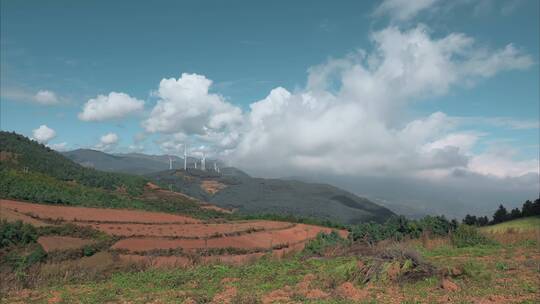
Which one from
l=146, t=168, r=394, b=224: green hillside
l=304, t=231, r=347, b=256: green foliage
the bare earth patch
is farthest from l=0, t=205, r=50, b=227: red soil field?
the bare earth patch

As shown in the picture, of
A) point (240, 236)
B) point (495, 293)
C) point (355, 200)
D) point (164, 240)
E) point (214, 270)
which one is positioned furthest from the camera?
A: point (355, 200)

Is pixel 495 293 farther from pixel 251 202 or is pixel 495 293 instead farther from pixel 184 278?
pixel 251 202

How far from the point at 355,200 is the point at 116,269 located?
117 meters

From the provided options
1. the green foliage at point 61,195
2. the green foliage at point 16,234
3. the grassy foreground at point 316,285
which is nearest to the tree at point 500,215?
the grassy foreground at point 316,285

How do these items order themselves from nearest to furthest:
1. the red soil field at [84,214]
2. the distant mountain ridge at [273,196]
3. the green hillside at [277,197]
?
1. the red soil field at [84,214]
2. the green hillside at [277,197]
3. the distant mountain ridge at [273,196]

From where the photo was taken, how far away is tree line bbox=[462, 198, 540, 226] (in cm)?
3306

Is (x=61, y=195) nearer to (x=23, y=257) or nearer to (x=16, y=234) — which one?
(x=16, y=234)

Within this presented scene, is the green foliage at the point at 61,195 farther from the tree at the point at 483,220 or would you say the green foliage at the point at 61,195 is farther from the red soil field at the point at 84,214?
the tree at the point at 483,220

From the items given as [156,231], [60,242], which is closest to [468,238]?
[60,242]

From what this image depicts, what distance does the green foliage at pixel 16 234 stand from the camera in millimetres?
29938

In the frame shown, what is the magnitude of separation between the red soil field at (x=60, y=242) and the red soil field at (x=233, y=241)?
2849mm

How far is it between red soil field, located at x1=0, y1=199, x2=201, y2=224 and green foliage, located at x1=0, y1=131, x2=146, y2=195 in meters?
28.2

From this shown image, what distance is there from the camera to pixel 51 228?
37188mm

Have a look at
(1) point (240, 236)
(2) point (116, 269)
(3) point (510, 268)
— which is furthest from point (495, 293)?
(1) point (240, 236)
